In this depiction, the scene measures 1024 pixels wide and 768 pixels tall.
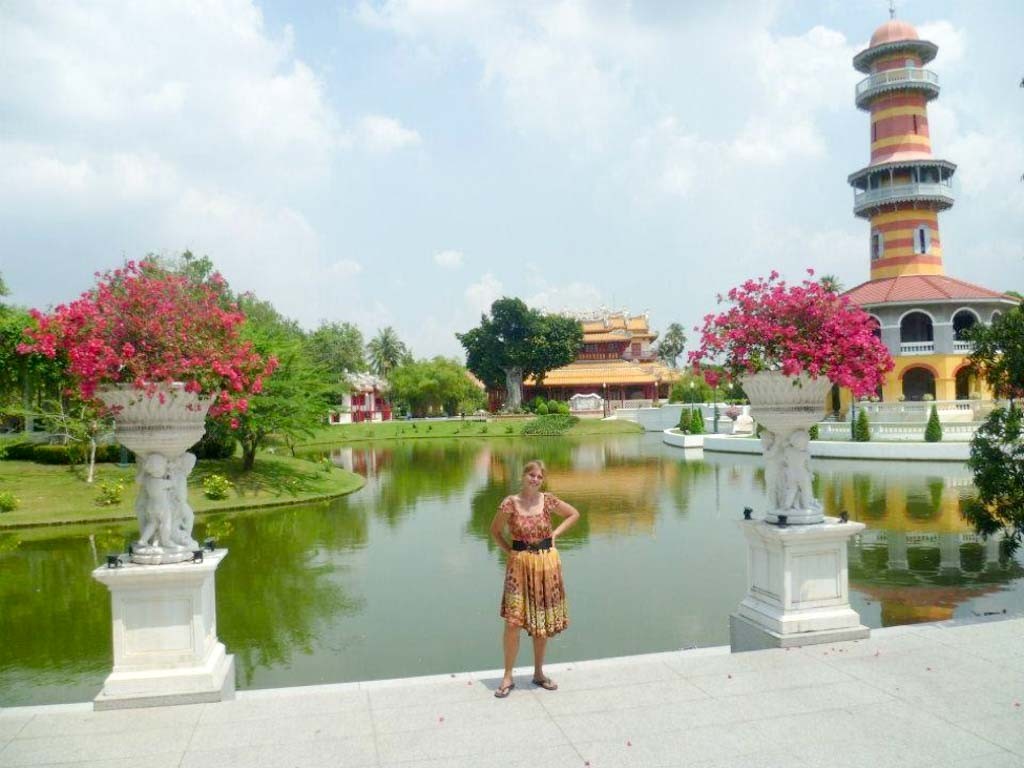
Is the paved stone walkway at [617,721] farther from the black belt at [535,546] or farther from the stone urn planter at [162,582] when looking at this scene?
the black belt at [535,546]

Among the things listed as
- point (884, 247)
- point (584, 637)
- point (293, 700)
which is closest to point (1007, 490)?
point (584, 637)

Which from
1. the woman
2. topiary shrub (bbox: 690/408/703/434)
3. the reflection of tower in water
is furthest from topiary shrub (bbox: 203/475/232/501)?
topiary shrub (bbox: 690/408/703/434)

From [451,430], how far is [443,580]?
133 ft

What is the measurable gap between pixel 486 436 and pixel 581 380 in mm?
16086

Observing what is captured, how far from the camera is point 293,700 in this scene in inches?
193

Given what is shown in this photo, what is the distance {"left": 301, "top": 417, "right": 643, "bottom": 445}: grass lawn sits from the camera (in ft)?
164

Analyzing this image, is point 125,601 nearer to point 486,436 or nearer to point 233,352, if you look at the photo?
point 233,352

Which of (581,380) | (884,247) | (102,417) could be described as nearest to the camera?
(102,417)

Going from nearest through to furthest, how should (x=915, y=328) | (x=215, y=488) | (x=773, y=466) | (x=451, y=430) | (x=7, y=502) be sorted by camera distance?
1. (x=773, y=466)
2. (x=7, y=502)
3. (x=215, y=488)
4. (x=915, y=328)
5. (x=451, y=430)

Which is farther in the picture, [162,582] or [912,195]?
[912,195]

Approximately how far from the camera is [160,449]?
17.8 ft

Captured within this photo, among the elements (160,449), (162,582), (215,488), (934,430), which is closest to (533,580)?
(162,582)

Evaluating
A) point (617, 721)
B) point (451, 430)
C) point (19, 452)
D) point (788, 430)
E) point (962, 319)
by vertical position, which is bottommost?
point (617, 721)

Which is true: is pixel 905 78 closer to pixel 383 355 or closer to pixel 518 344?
pixel 518 344
